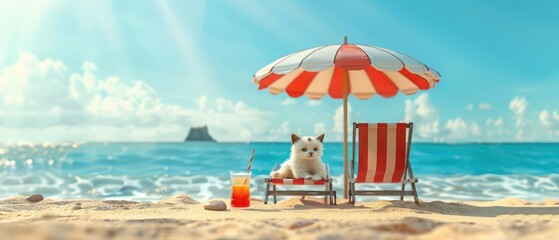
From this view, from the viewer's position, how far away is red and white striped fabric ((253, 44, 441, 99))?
5012 mm

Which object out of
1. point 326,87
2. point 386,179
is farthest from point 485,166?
point 386,179

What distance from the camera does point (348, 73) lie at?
6.66 meters

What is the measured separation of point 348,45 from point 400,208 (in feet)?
5.86

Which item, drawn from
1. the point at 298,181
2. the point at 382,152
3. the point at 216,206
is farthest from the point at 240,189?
the point at 382,152

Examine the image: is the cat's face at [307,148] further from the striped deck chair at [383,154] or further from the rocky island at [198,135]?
the rocky island at [198,135]

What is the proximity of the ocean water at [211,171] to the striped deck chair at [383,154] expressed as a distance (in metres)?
3.55

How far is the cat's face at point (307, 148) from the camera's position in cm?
536

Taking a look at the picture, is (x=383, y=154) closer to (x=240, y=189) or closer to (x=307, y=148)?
(x=307, y=148)

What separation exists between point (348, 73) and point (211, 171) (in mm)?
8885

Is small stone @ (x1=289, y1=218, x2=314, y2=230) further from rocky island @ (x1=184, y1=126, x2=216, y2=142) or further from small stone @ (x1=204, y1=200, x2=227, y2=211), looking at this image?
rocky island @ (x1=184, y1=126, x2=216, y2=142)

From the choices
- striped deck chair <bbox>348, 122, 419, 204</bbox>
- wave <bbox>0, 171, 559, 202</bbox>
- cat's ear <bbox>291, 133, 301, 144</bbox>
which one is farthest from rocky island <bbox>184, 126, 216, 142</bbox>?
striped deck chair <bbox>348, 122, 419, 204</bbox>

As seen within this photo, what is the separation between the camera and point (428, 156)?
1798 cm

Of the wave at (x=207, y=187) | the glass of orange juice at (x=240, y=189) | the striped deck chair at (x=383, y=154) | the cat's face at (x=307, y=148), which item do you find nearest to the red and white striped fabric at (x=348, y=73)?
the striped deck chair at (x=383, y=154)

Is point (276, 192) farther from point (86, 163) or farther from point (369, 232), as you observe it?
point (86, 163)
